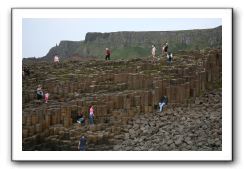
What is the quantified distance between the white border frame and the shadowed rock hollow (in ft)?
0.25

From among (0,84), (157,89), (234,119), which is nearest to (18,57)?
(0,84)

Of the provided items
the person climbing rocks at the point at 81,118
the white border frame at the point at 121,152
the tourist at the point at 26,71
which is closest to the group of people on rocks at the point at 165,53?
the white border frame at the point at 121,152

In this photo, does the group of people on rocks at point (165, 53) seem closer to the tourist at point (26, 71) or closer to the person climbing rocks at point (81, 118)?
the person climbing rocks at point (81, 118)

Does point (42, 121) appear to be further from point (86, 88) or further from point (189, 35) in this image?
point (189, 35)

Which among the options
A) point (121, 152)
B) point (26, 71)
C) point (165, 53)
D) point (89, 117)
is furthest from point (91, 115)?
point (165, 53)

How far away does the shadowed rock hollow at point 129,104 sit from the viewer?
53.5ft

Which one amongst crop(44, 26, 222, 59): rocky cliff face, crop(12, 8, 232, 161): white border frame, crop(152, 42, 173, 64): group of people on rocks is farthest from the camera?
crop(152, 42, 173, 64): group of people on rocks

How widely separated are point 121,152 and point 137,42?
56.5 inches

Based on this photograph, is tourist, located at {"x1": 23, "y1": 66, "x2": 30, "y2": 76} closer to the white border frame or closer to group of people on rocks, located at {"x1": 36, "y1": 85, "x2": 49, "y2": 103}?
the white border frame

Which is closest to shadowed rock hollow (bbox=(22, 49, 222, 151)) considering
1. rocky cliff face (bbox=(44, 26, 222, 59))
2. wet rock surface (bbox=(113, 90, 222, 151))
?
wet rock surface (bbox=(113, 90, 222, 151))

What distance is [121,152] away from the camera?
16250 mm

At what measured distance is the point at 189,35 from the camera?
16.4 metres

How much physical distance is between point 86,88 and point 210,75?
1609 mm

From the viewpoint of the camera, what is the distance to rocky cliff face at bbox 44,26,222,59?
53.6ft
